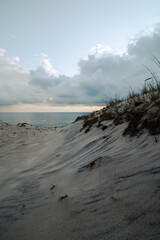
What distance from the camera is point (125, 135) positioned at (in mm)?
2410

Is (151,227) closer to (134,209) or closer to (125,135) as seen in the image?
(134,209)

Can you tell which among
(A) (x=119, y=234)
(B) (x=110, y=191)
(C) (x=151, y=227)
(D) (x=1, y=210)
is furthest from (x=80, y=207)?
(D) (x=1, y=210)

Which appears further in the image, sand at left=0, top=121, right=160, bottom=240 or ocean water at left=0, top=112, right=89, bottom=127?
ocean water at left=0, top=112, right=89, bottom=127

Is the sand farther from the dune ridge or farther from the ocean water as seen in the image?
the ocean water

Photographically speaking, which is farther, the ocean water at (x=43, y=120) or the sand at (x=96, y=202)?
the ocean water at (x=43, y=120)

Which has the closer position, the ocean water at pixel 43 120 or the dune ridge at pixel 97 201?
the dune ridge at pixel 97 201

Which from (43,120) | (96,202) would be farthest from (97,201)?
(43,120)

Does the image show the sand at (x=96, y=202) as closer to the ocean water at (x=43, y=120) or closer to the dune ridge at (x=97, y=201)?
the dune ridge at (x=97, y=201)

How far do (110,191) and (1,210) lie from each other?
1352mm

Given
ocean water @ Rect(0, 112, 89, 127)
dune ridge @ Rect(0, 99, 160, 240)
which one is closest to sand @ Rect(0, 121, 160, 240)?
dune ridge @ Rect(0, 99, 160, 240)

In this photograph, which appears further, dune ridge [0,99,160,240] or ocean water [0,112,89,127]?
ocean water [0,112,89,127]

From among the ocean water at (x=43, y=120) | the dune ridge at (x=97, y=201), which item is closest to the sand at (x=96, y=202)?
the dune ridge at (x=97, y=201)

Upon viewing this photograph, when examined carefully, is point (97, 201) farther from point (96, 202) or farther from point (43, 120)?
point (43, 120)

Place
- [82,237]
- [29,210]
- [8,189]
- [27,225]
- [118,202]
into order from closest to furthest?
[82,237] → [118,202] → [27,225] → [29,210] → [8,189]
